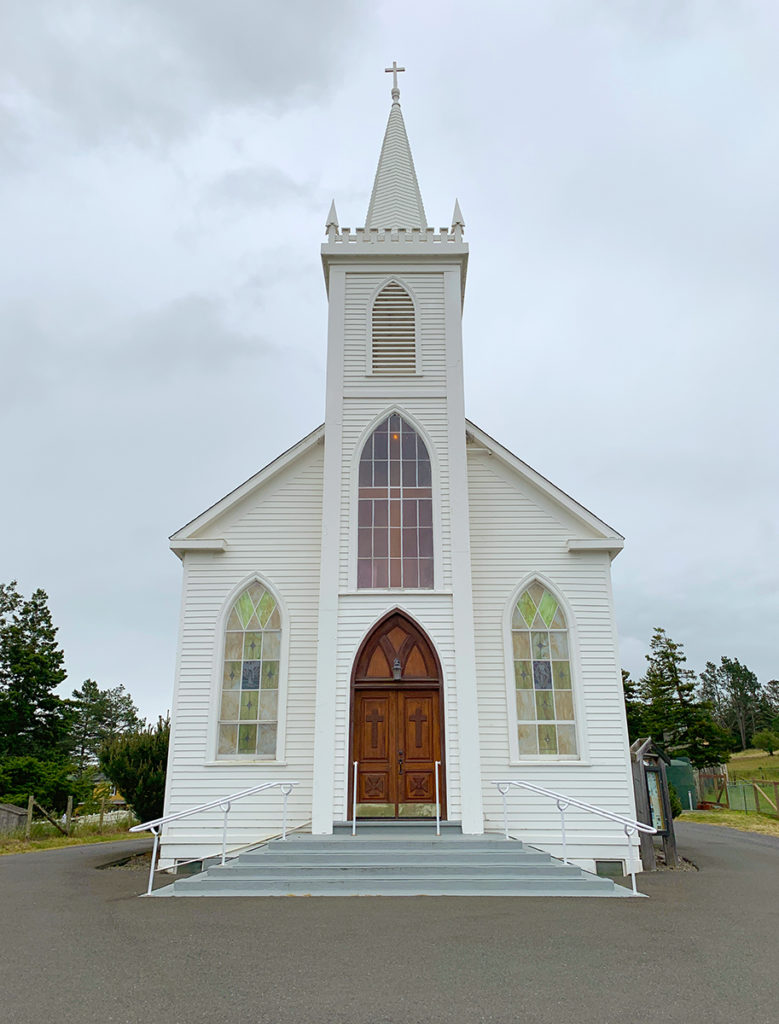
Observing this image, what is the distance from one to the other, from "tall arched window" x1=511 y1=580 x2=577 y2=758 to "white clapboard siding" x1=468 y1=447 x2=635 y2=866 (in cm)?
20

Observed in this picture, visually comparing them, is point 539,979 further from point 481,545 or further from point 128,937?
point 481,545

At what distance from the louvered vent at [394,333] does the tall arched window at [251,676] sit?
4770 millimetres

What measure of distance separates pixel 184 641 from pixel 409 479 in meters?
4.81

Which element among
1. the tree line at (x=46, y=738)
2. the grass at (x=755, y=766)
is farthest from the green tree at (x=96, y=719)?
the grass at (x=755, y=766)

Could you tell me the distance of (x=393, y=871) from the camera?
348 inches

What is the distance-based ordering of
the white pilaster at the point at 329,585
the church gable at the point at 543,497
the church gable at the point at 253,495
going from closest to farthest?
1. the white pilaster at the point at 329,585
2. the church gable at the point at 543,497
3. the church gable at the point at 253,495

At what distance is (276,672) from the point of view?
1260 cm

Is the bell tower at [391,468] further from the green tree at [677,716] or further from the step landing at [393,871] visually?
the green tree at [677,716]

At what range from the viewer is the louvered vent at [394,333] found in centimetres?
1388

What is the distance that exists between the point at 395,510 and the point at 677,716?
28327 millimetres

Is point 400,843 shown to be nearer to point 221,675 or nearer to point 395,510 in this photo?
point 221,675

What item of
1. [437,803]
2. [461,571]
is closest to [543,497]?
[461,571]

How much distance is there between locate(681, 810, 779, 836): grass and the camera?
67.9 ft

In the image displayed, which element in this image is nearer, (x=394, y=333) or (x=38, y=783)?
(x=394, y=333)
